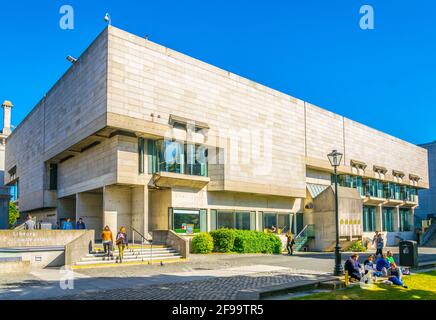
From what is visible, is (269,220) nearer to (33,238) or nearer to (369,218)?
(369,218)

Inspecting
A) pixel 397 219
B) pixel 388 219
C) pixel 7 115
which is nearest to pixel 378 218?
pixel 388 219

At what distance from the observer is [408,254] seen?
2131cm

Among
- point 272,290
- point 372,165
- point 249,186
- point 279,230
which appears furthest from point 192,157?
point 372,165

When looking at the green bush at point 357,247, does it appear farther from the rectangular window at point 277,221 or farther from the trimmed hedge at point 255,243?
the trimmed hedge at point 255,243

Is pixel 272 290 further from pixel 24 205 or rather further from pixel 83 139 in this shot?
pixel 24 205

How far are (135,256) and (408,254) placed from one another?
1384 centimetres

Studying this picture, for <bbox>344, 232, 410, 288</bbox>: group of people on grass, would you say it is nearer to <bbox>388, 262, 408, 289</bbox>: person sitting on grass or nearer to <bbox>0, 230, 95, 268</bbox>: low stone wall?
<bbox>388, 262, 408, 289</bbox>: person sitting on grass

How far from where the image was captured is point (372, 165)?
51.5 metres

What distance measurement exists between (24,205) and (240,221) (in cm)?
2320

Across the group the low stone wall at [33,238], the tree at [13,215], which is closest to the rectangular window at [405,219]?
the tree at [13,215]

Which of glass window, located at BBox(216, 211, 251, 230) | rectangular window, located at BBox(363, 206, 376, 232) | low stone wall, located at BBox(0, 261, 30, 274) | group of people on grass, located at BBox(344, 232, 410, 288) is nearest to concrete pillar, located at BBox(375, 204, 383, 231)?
rectangular window, located at BBox(363, 206, 376, 232)

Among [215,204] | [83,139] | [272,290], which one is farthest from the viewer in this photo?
[215,204]

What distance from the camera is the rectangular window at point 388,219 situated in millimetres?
53938

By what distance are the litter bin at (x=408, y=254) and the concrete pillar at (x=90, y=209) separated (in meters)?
20.7
